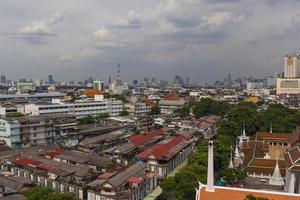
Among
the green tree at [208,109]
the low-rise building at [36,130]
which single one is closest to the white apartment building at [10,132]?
the low-rise building at [36,130]

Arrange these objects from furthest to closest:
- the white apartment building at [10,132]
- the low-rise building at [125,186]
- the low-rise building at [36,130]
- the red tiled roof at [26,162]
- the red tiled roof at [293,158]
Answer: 1. the low-rise building at [36,130]
2. the white apartment building at [10,132]
3. the red tiled roof at [26,162]
4. the low-rise building at [125,186]
5. the red tiled roof at [293,158]

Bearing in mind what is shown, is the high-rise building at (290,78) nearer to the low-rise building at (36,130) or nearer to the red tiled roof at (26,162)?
the low-rise building at (36,130)

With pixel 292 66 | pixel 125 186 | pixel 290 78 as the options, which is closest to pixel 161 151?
pixel 125 186

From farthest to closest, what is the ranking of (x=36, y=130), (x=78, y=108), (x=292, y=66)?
(x=292, y=66)
(x=78, y=108)
(x=36, y=130)

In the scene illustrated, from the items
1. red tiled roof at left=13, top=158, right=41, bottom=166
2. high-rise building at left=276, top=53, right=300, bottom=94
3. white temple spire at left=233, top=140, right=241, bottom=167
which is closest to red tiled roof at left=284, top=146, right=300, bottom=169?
white temple spire at left=233, top=140, right=241, bottom=167

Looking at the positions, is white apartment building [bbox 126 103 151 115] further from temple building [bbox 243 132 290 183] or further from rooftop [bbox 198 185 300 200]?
rooftop [bbox 198 185 300 200]

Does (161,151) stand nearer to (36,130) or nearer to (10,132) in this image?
(36,130)
